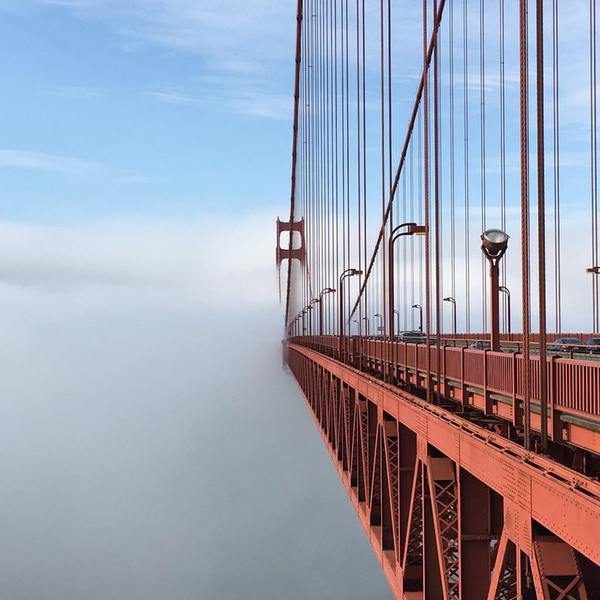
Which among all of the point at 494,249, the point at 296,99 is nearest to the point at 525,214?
the point at 494,249

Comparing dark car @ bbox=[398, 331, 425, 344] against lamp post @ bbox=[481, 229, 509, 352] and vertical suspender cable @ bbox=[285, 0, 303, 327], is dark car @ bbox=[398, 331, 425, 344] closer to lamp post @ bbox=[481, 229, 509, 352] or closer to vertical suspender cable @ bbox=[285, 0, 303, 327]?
lamp post @ bbox=[481, 229, 509, 352]

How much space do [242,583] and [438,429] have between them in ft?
212

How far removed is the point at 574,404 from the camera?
7664 millimetres

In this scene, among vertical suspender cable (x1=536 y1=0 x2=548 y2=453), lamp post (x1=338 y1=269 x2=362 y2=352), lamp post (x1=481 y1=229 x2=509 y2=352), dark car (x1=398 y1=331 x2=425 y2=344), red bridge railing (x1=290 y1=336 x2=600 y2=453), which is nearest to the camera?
red bridge railing (x1=290 y1=336 x2=600 y2=453)

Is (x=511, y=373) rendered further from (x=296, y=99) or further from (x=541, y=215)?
(x=296, y=99)

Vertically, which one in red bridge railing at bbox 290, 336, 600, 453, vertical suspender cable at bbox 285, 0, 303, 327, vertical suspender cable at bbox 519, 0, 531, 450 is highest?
vertical suspender cable at bbox 285, 0, 303, 327

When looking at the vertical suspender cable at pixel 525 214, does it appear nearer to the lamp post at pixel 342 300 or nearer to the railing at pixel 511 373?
the railing at pixel 511 373

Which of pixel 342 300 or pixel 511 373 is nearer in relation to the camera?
pixel 511 373

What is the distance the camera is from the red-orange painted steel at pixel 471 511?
6000mm

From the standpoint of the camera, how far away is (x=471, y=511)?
28.9 ft

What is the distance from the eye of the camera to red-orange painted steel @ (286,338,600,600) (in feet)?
19.7

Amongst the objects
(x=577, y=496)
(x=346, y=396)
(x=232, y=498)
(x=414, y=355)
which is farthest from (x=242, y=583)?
(x=577, y=496)

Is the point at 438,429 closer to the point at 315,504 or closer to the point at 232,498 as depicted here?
the point at 315,504

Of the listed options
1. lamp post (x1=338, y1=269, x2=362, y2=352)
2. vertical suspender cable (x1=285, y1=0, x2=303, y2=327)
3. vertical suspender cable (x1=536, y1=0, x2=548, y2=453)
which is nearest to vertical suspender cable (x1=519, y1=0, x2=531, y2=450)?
vertical suspender cable (x1=536, y1=0, x2=548, y2=453)
